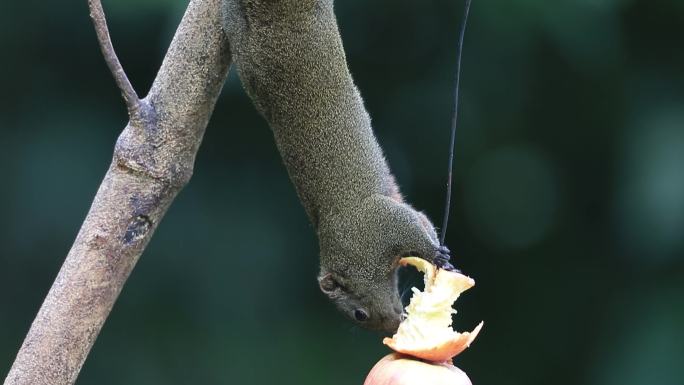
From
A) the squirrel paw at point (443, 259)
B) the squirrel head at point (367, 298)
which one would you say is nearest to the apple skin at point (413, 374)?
the squirrel paw at point (443, 259)

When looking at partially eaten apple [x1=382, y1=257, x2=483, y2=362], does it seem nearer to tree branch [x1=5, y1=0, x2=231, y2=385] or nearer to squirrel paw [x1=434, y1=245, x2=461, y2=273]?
squirrel paw [x1=434, y1=245, x2=461, y2=273]

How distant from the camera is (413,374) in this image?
157 cm

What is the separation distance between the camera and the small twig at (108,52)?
6.17 feet

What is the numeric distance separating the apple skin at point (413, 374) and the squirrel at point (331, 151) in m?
0.42

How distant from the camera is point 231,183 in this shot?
414 centimetres

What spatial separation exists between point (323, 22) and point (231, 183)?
→ 2.02m

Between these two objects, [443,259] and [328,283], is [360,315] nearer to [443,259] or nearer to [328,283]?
[328,283]

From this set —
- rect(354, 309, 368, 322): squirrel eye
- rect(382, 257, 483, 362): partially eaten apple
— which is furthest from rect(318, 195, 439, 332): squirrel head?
rect(382, 257, 483, 362): partially eaten apple

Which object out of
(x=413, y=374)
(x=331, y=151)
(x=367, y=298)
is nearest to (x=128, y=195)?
(x=331, y=151)

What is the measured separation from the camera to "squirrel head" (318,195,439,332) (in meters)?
2.45

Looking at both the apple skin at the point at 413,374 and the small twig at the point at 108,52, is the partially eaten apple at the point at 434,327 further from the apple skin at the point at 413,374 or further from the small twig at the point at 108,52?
the small twig at the point at 108,52

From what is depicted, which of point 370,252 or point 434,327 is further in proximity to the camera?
point 370,252

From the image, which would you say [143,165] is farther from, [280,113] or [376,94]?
[376,94]

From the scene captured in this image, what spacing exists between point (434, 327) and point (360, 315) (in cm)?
86
